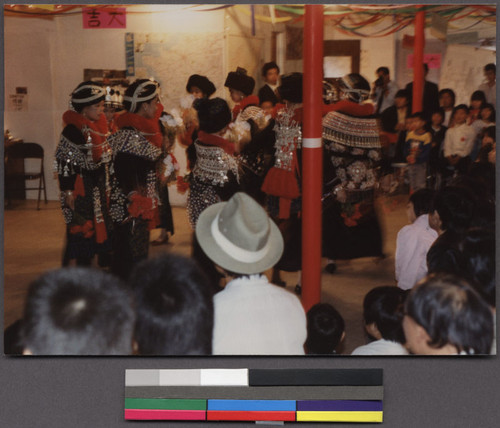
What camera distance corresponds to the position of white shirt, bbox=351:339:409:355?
2.89 metres

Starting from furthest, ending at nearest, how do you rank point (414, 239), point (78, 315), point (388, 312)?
point (414, 239) → point (388, 312) → point (78, 315)

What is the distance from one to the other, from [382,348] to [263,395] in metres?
0.50

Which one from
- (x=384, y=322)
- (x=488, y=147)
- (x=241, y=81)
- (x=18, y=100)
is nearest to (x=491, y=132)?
(x=488, y=147)

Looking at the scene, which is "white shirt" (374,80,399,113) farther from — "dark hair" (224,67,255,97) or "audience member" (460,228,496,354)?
"audience member" (460,228,496,354)

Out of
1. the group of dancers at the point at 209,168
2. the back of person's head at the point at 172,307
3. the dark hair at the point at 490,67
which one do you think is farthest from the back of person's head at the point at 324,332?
the dark hair at the point at 490,67

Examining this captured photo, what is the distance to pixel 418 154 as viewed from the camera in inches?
118

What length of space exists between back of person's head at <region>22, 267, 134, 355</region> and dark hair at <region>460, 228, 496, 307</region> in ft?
4.29

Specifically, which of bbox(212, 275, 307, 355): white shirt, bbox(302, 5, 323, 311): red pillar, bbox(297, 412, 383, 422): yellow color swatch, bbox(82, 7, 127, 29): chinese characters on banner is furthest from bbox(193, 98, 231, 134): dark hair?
bbox(297, 412, 383, 422): yellow color swatch

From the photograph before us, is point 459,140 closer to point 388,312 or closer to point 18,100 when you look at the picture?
point 388,312

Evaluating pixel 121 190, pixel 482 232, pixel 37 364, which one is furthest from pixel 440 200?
pixel 37 364

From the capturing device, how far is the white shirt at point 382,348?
2887mm

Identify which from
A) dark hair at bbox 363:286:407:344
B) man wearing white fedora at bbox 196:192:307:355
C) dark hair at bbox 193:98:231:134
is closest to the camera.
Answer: man wearing white fedora at bbox 196:192:307:355

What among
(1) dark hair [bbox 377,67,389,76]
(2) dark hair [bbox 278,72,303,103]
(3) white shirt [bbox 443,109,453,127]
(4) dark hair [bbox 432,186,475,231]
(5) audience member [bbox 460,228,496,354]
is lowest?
(5) audience member [bbox 460,228,496,354]

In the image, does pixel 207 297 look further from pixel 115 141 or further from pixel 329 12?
pixel 329 12
